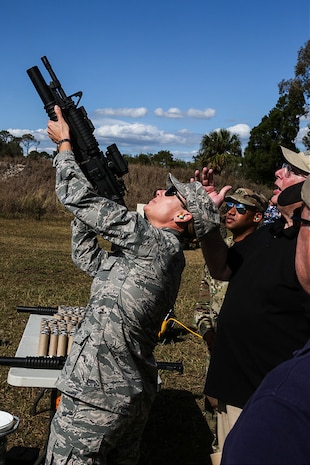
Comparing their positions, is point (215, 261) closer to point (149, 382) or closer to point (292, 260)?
point (292, 260)

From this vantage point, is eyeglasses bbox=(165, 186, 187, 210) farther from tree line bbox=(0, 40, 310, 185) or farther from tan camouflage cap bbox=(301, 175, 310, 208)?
tree line bbox=(0, 40, 310, 185)

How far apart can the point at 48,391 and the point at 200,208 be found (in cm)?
343

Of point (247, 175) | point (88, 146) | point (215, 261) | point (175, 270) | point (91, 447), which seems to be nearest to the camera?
point (91, 447)

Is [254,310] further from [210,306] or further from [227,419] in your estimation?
[210,306]

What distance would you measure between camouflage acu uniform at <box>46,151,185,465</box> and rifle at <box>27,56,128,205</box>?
2.14ft

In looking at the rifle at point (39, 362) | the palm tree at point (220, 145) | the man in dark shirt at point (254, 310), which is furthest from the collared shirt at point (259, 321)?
the palm tree at point (220, 145)

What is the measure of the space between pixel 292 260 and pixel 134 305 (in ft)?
2.53

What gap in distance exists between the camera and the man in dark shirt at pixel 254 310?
2.67 m

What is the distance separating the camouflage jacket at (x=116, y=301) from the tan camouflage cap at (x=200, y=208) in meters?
0.17

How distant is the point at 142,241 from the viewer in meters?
2.54

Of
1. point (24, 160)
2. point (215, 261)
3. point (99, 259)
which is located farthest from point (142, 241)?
point (24, 160)

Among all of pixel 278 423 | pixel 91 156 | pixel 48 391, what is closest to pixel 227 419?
pixel 91 156

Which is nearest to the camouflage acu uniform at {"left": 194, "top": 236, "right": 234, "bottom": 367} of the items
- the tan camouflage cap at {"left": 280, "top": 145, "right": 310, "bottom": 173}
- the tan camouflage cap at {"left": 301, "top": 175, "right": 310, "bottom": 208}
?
the tan camouflage cap at {"left": 280, "top": 145, "right": 310, "bottom": 173}

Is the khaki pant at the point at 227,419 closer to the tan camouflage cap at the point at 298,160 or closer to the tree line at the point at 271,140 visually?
the tan camouflage cap at the point at 298,160
